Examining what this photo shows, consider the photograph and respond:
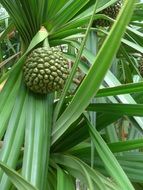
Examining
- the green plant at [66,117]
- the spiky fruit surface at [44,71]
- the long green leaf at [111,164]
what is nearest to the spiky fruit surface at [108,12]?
the green plant at [66,117]

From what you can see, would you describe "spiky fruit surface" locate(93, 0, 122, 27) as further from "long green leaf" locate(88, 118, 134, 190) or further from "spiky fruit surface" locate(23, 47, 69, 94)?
"long green leaf" locate(88, 118, 134, 190)

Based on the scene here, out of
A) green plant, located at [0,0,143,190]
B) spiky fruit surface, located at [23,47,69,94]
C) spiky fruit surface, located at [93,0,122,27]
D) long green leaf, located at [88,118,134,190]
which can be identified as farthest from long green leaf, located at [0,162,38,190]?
spiky fruit surface, located at [93,0,122,27]

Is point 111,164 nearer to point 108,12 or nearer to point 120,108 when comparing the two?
point 120,108

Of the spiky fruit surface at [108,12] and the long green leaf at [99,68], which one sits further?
the spiky fruit surface at [108,12]

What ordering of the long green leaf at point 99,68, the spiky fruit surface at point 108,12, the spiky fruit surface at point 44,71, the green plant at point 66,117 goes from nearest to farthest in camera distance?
1. the long green leaf at point 99,68
2. the green plant at point 66,117
3. the spiky fruit surface at point 44,71
4. the spiky fruit surface at point 108,12

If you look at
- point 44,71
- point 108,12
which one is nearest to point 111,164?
point 44,71

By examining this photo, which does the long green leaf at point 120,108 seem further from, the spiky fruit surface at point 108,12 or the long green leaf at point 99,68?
the spiky fruit surface at point 108,12

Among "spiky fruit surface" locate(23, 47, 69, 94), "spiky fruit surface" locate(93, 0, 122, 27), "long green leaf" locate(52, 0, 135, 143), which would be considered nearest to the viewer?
"long green leaf" locate(52, 0, 135, 143)
